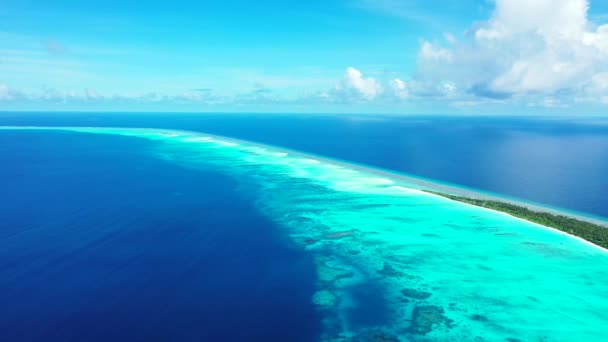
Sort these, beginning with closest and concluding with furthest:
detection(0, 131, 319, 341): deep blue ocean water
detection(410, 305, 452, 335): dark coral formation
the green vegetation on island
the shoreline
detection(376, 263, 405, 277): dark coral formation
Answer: detection(0, 131, 319, 341): deep blue ocean water < detection(410, 305, 452, 335): dark coral formation < detection(376, 263, 405, 277): dark coral formation < the green vegetation on island < the shoreline

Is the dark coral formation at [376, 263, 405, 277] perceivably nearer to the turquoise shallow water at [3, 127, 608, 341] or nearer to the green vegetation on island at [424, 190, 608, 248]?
the turquoise shallow water at [3, 127, 608, 341]

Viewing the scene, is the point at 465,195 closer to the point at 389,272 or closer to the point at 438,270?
the point at 438,270

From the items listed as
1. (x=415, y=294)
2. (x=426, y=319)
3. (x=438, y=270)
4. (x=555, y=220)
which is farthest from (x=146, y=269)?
(x=555, y=220)

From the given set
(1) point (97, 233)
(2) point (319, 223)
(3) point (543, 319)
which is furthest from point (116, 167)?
(3) point (543, 319)

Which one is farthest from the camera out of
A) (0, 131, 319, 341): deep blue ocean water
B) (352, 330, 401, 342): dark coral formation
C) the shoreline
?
the shoreline

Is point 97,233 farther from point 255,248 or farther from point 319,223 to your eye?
point 319,223

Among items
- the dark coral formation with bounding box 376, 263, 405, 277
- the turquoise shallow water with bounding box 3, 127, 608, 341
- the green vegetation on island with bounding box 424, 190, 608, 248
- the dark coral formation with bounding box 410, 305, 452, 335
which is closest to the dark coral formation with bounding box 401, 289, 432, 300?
the turquoise shallow water with bounding box 3, 127, 608, 341
